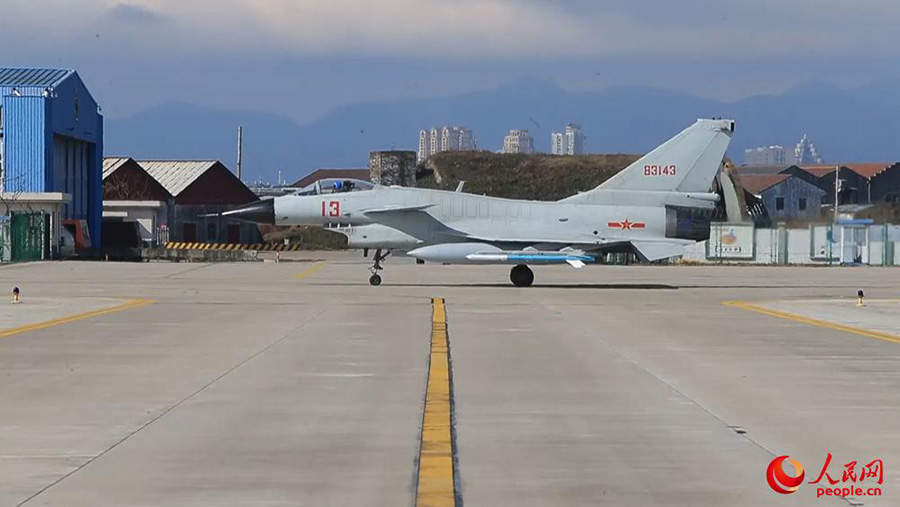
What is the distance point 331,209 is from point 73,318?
12192mm

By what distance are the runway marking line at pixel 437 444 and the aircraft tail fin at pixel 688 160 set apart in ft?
61.3

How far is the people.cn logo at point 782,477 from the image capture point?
7750mm

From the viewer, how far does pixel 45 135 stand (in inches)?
2132

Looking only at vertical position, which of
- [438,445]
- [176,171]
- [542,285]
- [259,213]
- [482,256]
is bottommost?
[438,445]

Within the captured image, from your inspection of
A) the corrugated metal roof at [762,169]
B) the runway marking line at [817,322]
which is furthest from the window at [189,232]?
the corrugated metal roof at [762,169]

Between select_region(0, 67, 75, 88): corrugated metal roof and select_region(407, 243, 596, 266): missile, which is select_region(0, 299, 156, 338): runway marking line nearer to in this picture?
select_region(407, 243, 596, 266): missile

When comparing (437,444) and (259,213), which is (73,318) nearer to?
(259,213)

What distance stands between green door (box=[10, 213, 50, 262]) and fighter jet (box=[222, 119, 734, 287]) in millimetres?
19264

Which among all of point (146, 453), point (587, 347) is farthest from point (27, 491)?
point (587, 347)

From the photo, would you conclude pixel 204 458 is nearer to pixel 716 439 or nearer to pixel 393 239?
pixel 716 439

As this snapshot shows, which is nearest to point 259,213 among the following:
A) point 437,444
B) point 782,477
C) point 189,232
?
point 437,444

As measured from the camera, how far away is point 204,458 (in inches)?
341

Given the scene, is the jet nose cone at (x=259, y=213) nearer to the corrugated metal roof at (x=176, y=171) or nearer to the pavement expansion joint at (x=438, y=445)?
the pavement expansion joint at (x=438, y=445)

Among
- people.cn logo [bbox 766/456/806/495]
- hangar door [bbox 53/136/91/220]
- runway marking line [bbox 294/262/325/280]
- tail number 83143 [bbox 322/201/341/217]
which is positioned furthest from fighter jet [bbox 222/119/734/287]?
hangar door [bbox 53/136/91/220]
